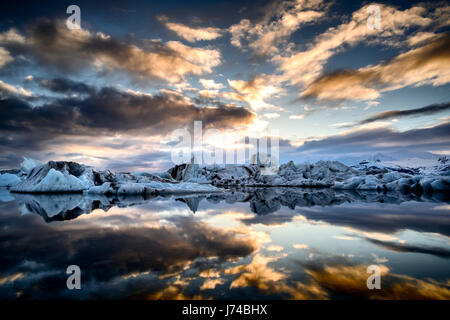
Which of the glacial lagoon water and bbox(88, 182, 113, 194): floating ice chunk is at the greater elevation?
the glacial lagoon water

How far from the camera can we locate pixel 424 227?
431 cm

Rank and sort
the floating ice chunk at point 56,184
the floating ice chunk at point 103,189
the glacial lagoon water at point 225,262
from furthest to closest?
the floating ice chunk at point 103,189 → the floating ice chunk at point 56,184 → the glacial lagoon water at point 225,262

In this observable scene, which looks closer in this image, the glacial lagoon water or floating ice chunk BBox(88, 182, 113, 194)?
the glacial lagoon water

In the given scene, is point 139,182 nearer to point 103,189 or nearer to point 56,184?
point 103,189

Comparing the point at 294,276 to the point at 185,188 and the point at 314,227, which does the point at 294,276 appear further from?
the point at 185,188

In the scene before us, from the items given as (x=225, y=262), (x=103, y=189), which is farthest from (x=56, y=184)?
(x=225, y=262)

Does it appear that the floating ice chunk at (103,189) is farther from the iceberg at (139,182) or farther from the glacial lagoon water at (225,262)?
the glacial lagoon water at (225,262)

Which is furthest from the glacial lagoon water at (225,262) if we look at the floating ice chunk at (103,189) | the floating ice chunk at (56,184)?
the floating ice chunk at (56,184)

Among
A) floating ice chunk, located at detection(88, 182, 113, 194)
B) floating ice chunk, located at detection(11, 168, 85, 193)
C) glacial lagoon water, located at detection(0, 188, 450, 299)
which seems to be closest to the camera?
glacial lagoon water, located at detection(0, 188, 450, 299)

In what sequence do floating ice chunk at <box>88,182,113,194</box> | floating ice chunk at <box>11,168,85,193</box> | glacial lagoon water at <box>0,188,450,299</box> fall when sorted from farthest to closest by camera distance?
1. floating ice chunk at <box>88,182,113,194</box>
2. floating ice chunk at <box>11,168,85,193</box>
3. glacial lagoon water at <box>0,188,450,299</box>

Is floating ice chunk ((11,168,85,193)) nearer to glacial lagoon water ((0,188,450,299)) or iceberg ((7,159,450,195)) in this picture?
iceberg ((7,159,450,195))

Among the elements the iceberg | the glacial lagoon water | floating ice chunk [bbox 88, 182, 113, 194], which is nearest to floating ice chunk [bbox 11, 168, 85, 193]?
the iceberg

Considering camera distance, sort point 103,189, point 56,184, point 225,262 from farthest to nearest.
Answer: point 103,189
point 56,184
point 225,262
